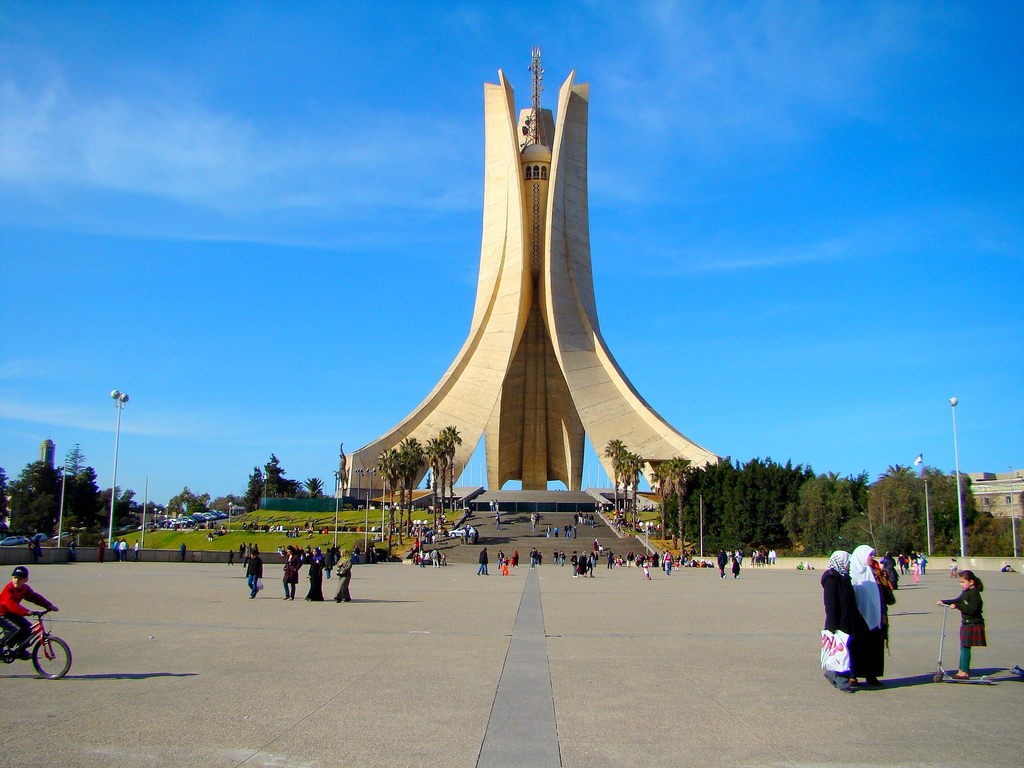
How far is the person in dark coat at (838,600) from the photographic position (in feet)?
18.6

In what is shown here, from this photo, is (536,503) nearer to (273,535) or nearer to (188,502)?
(273,535)

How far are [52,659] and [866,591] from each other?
205 inches

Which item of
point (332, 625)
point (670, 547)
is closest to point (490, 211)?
point (670, 547)

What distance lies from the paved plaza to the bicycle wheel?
0.12 metres

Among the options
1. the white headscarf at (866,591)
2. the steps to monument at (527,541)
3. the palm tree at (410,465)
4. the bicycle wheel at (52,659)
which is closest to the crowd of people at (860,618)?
the white headscarf at (866,591)

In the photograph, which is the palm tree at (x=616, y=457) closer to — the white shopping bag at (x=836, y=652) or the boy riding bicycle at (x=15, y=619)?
the white shopping bag at (x=836, y=652)

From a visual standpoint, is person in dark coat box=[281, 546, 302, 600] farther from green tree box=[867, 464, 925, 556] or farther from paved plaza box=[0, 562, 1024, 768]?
green tree box=[867, 464, 925, 556]

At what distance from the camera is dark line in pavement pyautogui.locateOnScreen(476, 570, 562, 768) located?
3.84 metres

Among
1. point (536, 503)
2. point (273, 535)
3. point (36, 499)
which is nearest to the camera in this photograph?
point (273, 535)

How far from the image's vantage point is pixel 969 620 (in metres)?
5.99

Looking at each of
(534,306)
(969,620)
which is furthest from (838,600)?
Answer: (534,306)

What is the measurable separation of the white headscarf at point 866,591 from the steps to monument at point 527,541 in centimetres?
2056

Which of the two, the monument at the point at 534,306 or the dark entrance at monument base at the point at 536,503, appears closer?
the dark entrance at monument base at the point at 536,503

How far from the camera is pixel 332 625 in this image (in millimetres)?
8898
